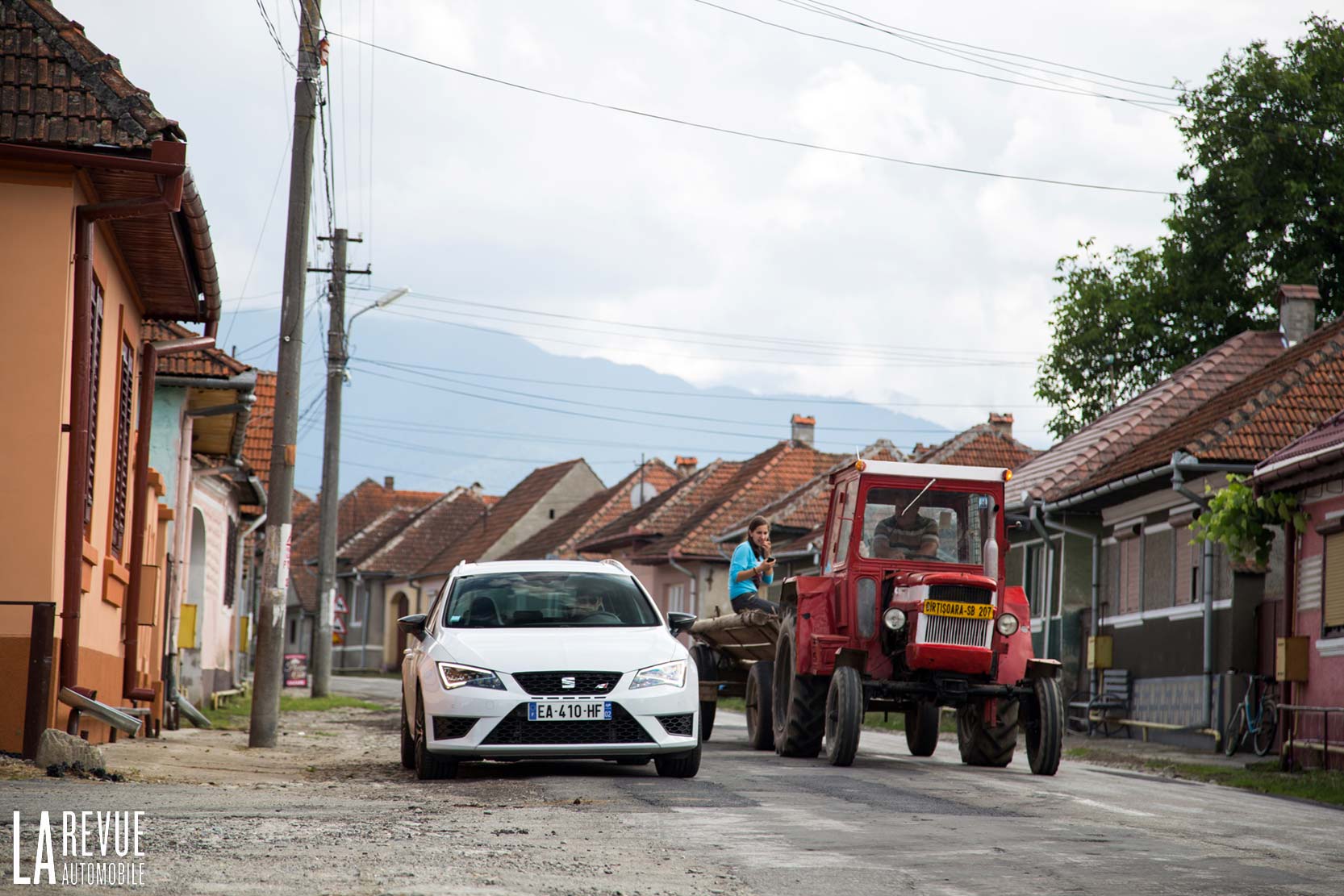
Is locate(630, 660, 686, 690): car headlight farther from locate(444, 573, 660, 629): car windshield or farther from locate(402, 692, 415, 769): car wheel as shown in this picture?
locate(402, 692, 415, 769): car wheel

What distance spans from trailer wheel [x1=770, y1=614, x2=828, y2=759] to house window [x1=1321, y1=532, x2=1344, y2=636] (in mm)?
7273

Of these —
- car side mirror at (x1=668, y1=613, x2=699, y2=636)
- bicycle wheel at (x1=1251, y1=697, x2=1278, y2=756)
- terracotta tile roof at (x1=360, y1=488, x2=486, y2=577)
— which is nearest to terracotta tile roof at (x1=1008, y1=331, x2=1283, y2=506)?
bicycle wheel at (x1=1251, y1=697, x2=1278, y2=756)

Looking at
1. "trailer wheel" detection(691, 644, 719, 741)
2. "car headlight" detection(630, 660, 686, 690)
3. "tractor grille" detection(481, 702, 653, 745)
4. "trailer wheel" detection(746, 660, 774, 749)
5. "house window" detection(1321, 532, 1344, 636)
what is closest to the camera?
"tractor grille" detection(481, 702, 653, 745)

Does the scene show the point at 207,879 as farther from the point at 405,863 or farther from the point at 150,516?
the point at 150,516

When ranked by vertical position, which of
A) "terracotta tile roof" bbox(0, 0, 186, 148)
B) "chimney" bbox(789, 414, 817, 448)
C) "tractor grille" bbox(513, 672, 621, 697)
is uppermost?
"chimney" bbox(789, 414, 817, 448)

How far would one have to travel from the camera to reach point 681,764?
12695 mm

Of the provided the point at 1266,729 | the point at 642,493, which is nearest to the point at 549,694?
the point at 1266,729

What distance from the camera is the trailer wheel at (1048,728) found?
1452 centimetres

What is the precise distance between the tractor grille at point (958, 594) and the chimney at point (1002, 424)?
32570mm

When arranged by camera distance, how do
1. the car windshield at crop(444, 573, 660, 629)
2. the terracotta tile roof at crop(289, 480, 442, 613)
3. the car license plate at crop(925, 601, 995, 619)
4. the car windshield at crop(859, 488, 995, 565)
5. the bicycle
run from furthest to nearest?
the terracotta tile roof at crop(289, 480, 442, 613), the bicycle, the car windshield at crop(859, 488, 995, 565), the car license plate at crop(925, 601, 995, 619), the car windshield at crop(444, 573, 660, 629)

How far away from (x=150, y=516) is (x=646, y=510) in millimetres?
40972

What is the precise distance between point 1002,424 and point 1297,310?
15044mm

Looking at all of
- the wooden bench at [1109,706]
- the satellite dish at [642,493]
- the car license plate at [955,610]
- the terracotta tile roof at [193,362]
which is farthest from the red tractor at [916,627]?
the satellite dish at [642,493]

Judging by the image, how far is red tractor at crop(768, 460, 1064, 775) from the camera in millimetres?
14352
